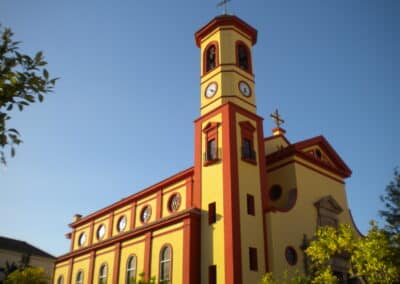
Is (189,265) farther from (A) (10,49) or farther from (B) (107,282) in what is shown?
(A) (10,49)

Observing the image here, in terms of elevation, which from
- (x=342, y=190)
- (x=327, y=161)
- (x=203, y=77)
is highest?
(x=203, y=77)

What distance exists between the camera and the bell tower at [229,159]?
22688 millimetres

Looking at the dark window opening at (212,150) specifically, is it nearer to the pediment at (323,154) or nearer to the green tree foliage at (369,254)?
the pediment at (323,154)

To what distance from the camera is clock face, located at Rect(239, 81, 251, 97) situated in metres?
28.8

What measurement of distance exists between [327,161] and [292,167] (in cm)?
532

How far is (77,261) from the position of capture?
1403 inches

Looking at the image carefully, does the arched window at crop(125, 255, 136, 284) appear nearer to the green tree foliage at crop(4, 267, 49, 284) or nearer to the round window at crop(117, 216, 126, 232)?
the round window at crop(117, 216, 126, 232)

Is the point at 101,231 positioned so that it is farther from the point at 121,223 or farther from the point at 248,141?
the point at 248,141

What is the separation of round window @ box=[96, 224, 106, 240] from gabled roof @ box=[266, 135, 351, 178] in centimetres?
1638

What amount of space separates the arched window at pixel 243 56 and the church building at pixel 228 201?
3.3 inches

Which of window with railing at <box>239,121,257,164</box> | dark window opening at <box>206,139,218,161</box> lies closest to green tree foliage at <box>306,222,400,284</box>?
window with railing at <box>239,121,257,164</box>

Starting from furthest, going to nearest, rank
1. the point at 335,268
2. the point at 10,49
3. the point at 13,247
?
the point at 13,247 < the point at 335,268 < the point at 10,49

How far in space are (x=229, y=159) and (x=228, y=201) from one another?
8.66ft

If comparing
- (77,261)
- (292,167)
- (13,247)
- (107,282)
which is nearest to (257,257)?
(292,167)
